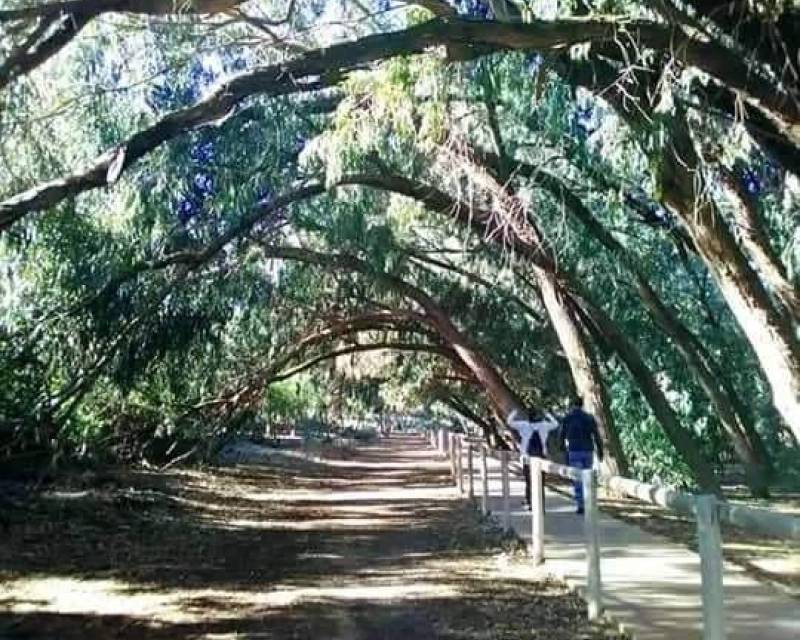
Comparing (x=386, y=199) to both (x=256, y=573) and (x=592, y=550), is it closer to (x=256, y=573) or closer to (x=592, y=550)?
(x=256, y=573)

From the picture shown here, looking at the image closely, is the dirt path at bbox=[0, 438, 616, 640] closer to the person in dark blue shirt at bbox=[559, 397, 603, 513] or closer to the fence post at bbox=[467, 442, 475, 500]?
the fence post at bbox=[467, 442, 475, 500]

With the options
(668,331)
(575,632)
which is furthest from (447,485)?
(575,632)

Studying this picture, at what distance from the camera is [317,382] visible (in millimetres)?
41625

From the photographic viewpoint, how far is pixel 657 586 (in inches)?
413

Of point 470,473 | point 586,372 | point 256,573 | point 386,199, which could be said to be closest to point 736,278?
point 256,573

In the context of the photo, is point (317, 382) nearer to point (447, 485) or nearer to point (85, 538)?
point (447, 485)

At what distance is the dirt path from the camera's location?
382 inches

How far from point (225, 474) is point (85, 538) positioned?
16.8 metres

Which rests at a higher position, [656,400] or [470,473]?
[656,400]

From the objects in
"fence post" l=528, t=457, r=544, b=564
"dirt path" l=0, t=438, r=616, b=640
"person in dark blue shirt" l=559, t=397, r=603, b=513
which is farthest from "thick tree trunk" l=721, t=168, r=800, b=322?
"dirt path" l=0, t=438, r=616, b=640

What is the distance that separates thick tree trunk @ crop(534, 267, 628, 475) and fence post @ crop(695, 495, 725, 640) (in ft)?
48.2

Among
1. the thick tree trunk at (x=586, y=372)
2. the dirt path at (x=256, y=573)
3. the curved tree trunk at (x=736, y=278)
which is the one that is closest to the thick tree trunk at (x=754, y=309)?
the curved tree trunk at (x=736, y=278)

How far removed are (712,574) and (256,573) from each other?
8.26 metres

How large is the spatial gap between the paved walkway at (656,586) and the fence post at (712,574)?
2784 millimetres
